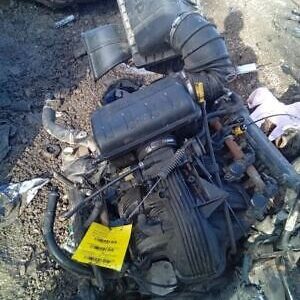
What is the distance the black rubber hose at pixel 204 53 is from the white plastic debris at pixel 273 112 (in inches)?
24.1

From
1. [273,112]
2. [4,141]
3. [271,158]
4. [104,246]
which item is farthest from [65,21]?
[104,246]

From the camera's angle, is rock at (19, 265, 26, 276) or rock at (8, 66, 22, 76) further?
rock at (8, 66, 22, 76)

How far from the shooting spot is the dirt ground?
362cm

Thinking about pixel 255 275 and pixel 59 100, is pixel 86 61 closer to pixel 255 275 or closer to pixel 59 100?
pixel 59 100

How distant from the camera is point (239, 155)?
3.36 m

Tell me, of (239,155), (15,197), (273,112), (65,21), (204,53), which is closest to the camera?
(239,155)

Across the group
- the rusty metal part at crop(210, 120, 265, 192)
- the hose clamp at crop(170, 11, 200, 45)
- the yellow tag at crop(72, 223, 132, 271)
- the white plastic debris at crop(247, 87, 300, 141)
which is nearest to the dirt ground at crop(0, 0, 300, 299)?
the white plastic debris at crop(247, 87, 300, 141)

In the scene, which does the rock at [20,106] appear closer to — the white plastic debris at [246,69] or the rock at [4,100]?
the rock at [4,100]

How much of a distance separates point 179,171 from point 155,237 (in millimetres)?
519

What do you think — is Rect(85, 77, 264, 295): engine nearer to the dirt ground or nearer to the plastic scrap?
the dirt ground

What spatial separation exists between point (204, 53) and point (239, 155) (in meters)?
0.95

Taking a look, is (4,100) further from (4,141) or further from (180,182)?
(180,182)

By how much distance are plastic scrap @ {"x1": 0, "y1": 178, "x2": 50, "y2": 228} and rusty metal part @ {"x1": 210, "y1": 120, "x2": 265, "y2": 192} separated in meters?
1.87

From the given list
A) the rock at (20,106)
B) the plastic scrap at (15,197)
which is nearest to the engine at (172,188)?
the plastic scrap at (15,197)
